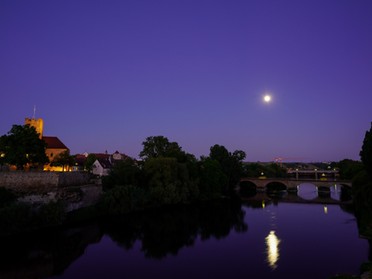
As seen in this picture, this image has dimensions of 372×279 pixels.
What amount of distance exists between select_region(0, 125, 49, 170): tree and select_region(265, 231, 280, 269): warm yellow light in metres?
30.7

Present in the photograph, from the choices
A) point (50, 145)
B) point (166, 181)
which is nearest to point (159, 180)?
point (166, 181)

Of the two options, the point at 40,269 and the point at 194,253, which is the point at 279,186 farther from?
the point at 40,269

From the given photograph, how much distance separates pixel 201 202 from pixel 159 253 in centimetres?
3083

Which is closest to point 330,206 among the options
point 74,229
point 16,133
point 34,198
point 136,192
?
point 136,192

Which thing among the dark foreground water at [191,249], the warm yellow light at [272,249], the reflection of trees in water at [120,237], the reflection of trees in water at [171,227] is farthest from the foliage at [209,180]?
the warm yellow light at [272,249]

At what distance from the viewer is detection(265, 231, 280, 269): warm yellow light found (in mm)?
23172

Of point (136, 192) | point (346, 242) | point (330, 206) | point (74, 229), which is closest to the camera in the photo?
point (346, 242)

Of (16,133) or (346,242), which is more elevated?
(16,133)

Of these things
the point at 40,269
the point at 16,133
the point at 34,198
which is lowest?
the point at 40,269

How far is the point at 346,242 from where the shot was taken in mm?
28344

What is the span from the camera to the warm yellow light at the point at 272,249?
23172 millimetres

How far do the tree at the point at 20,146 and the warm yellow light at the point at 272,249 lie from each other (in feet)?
101

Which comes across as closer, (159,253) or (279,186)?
(159,253)

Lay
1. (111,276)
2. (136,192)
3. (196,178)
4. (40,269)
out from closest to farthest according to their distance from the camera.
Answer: (111,276)
(40,269)
(136,192)
(196,178)
